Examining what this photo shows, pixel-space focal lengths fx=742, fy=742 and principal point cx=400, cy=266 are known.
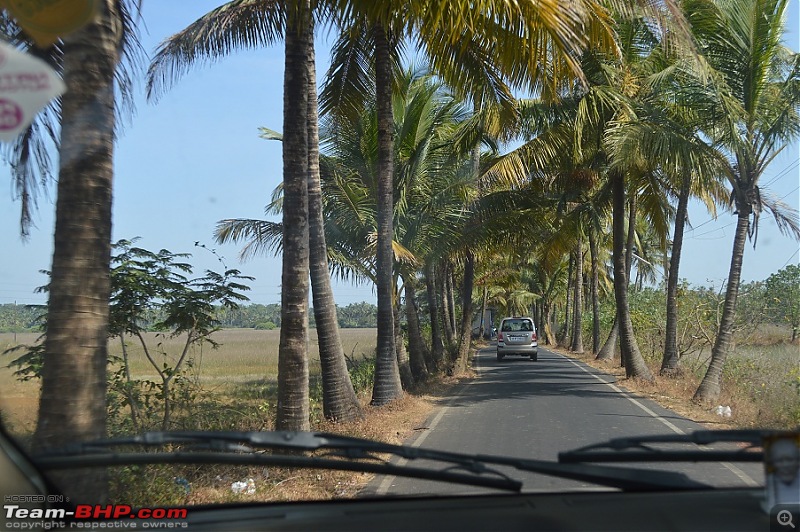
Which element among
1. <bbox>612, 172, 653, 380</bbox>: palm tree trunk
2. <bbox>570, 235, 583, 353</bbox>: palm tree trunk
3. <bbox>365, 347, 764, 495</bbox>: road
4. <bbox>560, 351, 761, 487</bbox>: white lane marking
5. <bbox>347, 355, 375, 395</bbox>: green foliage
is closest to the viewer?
<bbox>560, 351, 761, 487</bbox>: white lane marking

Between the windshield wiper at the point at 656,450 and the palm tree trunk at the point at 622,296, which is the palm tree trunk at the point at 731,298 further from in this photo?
the windshield wiper at the point at 656,450

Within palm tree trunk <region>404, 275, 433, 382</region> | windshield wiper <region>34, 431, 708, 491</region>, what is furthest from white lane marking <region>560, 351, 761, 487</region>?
palm tree trunk <region>404, 275, 433, 382</region>

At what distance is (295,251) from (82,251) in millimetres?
4250

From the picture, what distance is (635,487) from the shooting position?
3.53 meters

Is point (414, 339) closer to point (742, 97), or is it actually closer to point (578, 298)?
point (742, 97)

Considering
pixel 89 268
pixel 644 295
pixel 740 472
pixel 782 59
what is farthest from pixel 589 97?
pixel 644 295

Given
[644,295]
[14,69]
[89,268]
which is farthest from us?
[644,295]

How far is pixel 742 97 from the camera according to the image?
45.4 feet

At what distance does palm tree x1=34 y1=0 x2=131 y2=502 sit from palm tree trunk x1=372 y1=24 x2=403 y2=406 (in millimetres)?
8693

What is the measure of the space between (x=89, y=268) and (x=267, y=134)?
519 inches

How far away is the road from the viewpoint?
539 centimetres

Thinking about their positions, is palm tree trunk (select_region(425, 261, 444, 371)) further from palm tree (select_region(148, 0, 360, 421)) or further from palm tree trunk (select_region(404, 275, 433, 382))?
palm tree (select_region(148, 0, 360, 421))

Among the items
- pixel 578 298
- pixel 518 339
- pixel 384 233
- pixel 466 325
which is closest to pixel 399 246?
pixel 384 233

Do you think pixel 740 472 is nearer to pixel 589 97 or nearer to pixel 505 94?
pixel 505 94
